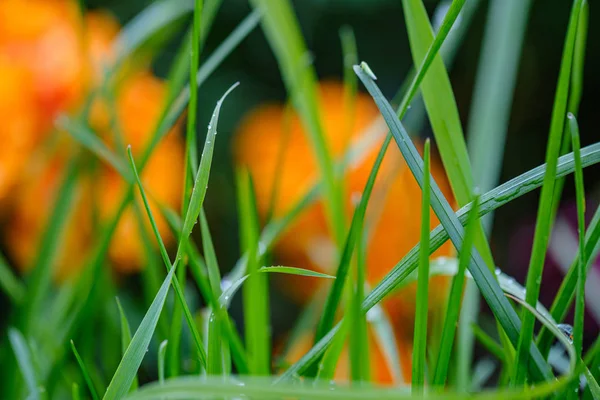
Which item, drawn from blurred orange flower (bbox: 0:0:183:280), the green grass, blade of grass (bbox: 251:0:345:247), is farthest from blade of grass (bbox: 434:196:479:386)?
blurred orange flower (bbox: 0:0:183:280)

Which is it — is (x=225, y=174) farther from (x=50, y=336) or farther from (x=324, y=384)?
(x=324, y=384)

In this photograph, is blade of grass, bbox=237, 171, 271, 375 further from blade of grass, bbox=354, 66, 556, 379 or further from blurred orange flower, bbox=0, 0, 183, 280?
blurred orange flower, bbox=0, 0, 183, 280

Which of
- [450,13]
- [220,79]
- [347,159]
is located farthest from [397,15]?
[450,13]

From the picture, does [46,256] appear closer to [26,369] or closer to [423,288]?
[26,369]

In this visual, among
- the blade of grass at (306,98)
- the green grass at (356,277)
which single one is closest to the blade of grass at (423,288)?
the green grass at (356,277)

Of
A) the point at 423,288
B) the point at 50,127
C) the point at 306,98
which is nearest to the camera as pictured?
the point at 423,288

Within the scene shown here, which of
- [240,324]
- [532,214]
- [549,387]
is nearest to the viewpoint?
[549,387]

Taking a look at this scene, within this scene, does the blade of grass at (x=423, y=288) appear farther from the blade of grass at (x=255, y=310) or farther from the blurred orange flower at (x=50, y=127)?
the blurred orange flower at (x=50, y=127)


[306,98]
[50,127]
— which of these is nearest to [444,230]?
[306,98]
